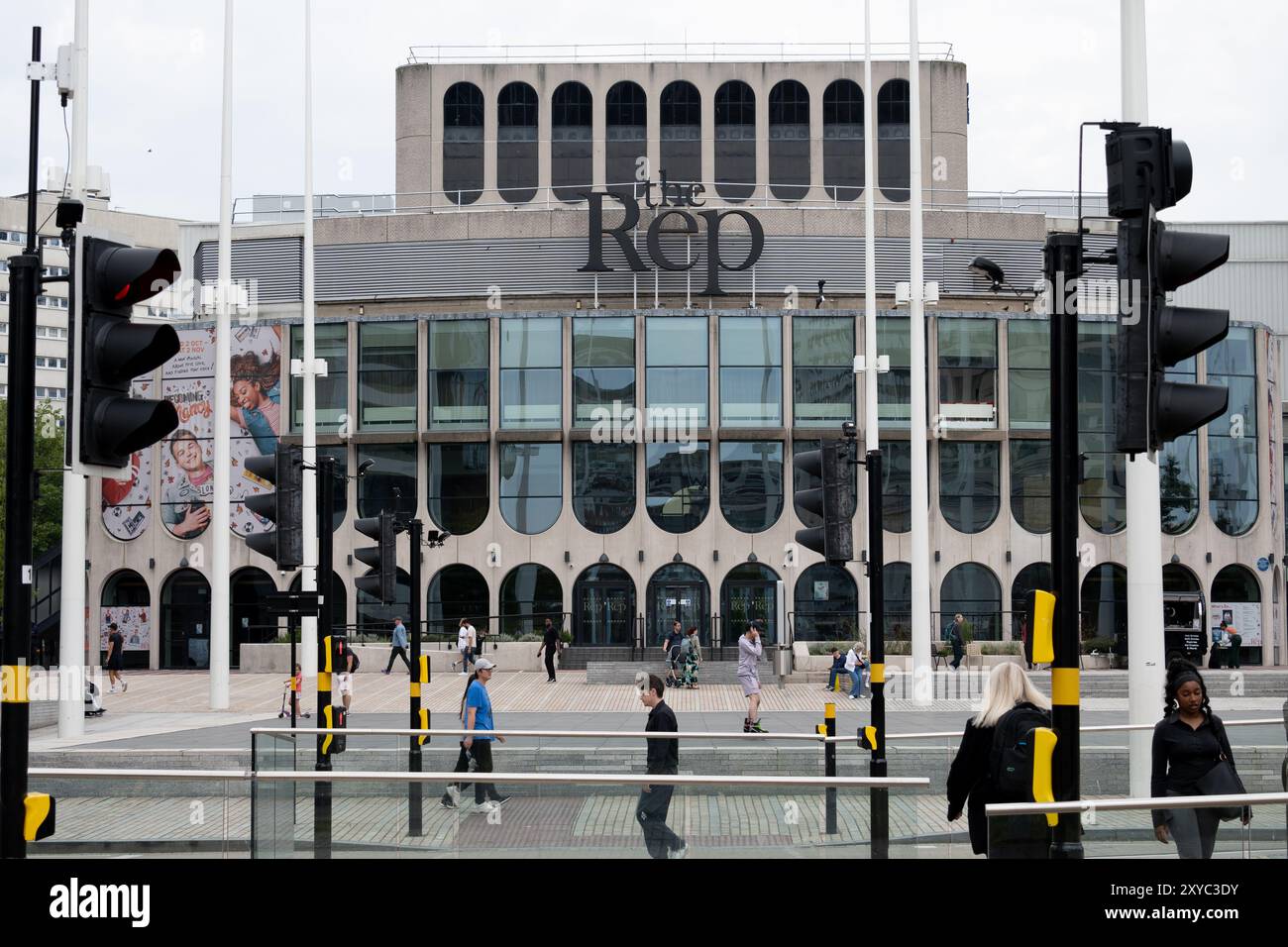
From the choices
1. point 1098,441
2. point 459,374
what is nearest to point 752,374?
point 459,374

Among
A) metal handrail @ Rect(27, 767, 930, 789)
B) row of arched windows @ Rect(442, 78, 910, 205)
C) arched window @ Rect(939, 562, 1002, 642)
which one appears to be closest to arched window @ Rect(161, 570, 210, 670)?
row of arched windows @ Rect(442, 78, 910, 205)

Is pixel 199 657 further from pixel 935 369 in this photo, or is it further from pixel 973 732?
pixel 973 732

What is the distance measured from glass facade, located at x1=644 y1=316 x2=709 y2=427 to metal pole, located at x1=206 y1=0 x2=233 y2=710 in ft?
59.2

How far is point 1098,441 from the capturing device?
49344mm

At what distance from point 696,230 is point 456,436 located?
11615mm

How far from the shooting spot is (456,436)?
49625 millimetres

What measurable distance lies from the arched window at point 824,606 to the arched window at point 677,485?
418 cm

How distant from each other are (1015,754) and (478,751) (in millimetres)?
5820

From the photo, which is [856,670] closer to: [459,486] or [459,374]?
[459,486]

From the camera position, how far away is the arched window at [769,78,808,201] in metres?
65.2

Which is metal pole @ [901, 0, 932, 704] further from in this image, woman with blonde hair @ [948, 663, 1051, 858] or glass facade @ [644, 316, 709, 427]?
woman with blonde hair @ [948, 663, 1051, 858]

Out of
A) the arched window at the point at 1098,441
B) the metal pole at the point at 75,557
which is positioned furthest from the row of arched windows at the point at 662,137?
the metal pole at the point at 75,557

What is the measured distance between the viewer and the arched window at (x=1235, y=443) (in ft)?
166
